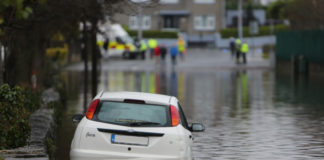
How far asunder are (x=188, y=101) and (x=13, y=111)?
15.1 m

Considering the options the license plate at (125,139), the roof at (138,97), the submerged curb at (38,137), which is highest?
the roof at (138,97)

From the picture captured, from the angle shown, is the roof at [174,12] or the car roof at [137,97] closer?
the car roof at [137,97]

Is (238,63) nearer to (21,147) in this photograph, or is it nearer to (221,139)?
(221,139)

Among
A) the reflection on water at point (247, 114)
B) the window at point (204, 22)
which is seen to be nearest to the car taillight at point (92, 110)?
the reflection on water at point (247, 114)

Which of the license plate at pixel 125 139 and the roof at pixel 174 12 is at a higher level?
the roof at pixel 174 12

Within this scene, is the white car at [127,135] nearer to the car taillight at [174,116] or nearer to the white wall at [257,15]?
the car taillight at [174,116]

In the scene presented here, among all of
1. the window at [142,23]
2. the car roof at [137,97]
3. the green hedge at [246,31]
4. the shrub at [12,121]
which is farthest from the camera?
the window at [142,23]

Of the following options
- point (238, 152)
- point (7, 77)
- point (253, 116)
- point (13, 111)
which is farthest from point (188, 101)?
point (13, 111)

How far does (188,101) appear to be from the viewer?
2736 centimetres

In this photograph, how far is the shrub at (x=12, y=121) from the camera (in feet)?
40.7

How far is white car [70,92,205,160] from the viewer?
10.5m

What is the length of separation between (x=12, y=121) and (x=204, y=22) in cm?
8862

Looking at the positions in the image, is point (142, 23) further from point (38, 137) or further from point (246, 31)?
point (38, 137)

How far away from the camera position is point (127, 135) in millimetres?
10508
